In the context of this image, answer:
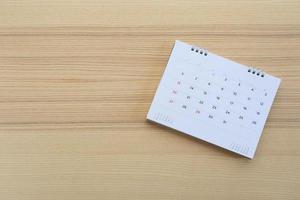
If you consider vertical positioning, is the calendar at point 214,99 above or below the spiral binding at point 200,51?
below

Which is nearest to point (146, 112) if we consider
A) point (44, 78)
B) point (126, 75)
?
point (126, 75)

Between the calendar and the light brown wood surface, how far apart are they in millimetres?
18

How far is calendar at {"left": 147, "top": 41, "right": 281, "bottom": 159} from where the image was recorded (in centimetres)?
61

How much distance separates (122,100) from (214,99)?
152mm

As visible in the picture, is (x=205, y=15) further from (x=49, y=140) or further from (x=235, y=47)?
(x=49, y=140)

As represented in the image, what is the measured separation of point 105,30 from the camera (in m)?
0.66

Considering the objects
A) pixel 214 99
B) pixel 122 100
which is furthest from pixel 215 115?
pixel 122 100

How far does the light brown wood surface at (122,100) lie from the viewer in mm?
587

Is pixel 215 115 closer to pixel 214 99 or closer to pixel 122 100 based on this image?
pixel 214 99

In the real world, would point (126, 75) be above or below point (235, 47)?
below

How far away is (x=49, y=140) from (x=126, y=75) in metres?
0.17

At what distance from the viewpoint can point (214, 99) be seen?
0.62m

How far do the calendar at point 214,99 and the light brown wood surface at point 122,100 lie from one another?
0.02m

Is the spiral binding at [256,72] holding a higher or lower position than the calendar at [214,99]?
higher
